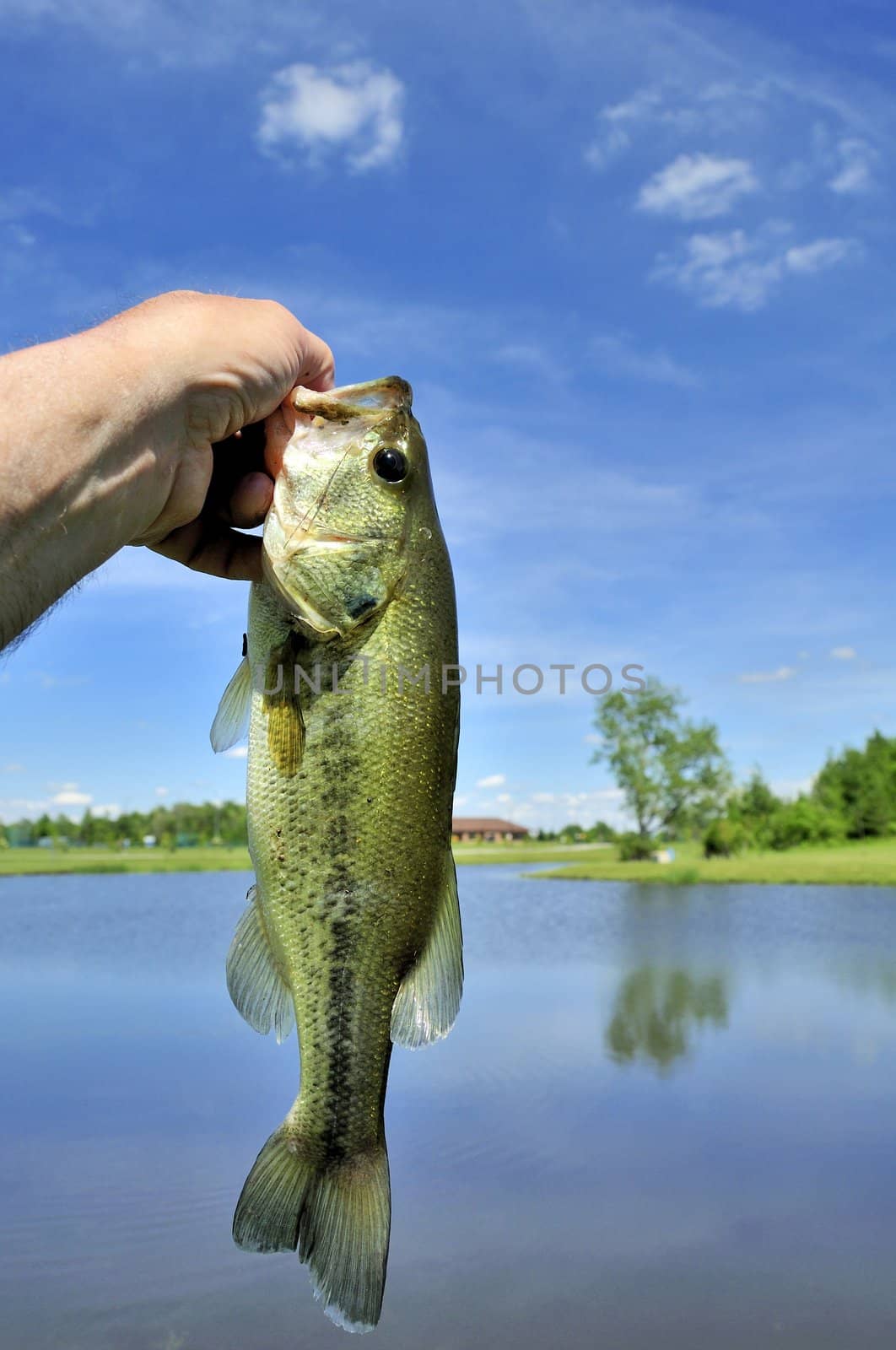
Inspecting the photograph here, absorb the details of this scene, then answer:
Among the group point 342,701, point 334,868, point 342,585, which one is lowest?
point 334,868

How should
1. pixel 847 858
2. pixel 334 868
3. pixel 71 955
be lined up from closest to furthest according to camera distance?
pixel 334 868
pixel 71 955
pixel 847 858

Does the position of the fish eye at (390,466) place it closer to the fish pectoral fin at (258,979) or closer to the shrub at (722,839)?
the fish pectoral fin at (258,979)

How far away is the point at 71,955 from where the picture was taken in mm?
21578

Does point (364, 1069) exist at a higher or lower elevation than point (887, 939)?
higher

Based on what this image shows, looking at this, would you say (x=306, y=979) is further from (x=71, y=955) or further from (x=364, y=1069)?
(x=71, y=955)

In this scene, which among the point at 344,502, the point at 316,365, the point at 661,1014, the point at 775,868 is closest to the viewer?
the point at 344,502

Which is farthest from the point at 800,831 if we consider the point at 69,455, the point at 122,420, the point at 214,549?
the point at 69,455

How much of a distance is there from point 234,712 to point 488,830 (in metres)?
130

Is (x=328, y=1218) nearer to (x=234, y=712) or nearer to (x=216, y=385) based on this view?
(x=234, y=712)

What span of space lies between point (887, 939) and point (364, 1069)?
2322cm

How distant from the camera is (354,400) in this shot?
250cm

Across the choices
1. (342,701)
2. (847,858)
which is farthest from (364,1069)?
(847,858)

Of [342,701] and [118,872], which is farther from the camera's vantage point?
[118,872]

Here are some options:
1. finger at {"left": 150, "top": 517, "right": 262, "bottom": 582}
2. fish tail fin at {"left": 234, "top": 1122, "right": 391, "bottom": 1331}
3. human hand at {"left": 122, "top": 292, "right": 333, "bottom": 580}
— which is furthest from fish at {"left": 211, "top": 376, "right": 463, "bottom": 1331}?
finger at {"left": 150, "top": 517, "right": 262, "bottom": 582}
